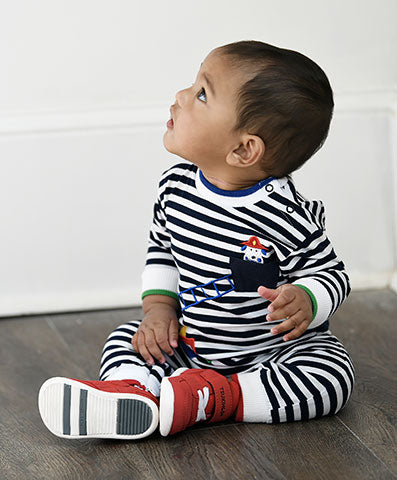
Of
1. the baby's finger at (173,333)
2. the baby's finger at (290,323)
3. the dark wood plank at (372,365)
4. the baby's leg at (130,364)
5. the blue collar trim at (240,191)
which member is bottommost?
the dark wood plank at (372,365)

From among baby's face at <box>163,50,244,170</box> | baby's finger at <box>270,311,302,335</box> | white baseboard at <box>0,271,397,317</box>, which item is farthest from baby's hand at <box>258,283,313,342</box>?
white baseboard at <box>0,271,397,317</box>

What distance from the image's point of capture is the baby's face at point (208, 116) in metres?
1.09

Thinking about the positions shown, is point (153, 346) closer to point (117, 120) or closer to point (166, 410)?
point (166, 410)

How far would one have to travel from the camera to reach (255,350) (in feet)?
3.88

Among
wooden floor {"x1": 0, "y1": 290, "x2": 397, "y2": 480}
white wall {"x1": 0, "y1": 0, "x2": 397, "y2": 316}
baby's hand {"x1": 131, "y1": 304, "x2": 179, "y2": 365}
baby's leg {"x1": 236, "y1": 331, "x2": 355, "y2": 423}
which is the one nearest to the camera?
wooden floor {"x1": 0, "y1": 290, "x2": 397, "y2": 480}

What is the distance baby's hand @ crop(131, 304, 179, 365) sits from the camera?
3.95ft

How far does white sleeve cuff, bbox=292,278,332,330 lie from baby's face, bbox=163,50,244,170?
0.21 meters

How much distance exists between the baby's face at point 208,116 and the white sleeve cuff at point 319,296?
21cm

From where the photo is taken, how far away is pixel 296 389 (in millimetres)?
1105

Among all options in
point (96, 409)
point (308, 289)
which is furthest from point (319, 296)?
point (96, 409)

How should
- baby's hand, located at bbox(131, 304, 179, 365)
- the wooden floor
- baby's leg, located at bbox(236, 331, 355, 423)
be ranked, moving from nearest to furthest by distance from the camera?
the wooden floor → baby's leg, located at bbox(236, 331, 355, 423) → baby's hand, located at bbox(131, 304, 179, 365)

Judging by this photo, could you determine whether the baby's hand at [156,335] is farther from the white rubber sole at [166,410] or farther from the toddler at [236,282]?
the white rubber sole at [166,410]

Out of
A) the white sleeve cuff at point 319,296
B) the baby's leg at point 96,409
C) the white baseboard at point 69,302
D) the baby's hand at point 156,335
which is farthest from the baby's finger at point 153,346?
the white baseboard at point 69,302

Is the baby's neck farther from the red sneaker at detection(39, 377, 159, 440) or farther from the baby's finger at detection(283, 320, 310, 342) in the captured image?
the red sneaker at detection(39, 377, 159, 440)
